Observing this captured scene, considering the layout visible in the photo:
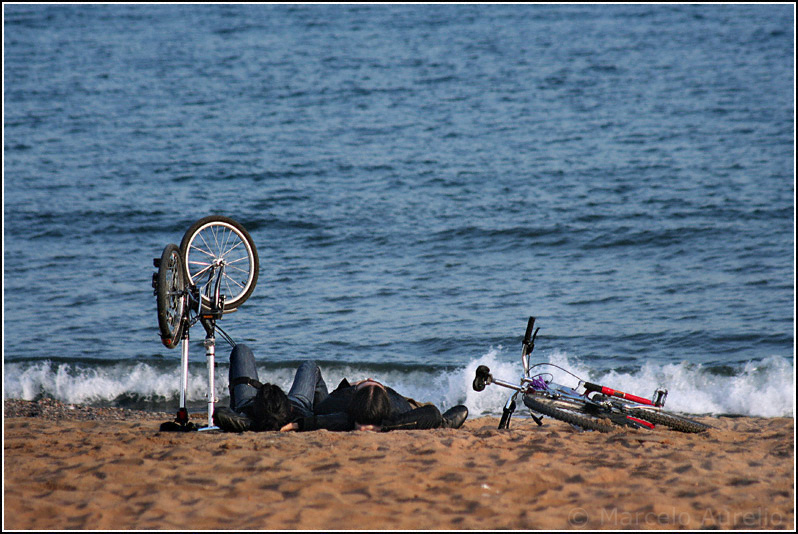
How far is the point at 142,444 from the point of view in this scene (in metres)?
6.22

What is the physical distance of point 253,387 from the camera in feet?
22.8

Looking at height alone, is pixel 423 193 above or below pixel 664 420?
above

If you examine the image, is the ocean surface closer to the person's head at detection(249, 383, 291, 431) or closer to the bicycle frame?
the bicycle frame

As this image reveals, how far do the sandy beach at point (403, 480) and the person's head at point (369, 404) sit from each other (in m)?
0.28

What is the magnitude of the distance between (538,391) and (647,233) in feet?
37.6

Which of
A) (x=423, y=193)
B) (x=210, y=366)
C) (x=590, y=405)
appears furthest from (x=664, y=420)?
(x=423, y=193)

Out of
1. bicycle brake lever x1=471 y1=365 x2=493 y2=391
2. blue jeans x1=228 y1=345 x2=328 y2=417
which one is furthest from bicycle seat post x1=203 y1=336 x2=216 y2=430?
bicycle brake lever x1=471 y1=365 x2=493 y2=391

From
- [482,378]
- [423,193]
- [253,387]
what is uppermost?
[423,193]

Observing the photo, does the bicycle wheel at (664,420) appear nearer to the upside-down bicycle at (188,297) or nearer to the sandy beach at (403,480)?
the sandy beach at (403,480)

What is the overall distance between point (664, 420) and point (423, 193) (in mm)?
14270

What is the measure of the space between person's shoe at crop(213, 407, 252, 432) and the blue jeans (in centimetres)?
14

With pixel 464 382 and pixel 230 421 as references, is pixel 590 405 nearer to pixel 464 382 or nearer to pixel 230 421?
pixel 230 421

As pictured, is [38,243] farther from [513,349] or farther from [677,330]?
[677,330]

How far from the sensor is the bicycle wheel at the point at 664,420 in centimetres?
649
